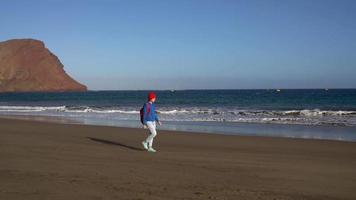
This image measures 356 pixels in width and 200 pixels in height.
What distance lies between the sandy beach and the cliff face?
16429cm

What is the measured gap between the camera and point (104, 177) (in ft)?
22.6

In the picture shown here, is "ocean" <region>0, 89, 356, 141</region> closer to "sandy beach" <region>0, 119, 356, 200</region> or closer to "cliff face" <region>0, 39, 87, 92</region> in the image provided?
"sandy beach" <region>0, 119, 356, 200</region>

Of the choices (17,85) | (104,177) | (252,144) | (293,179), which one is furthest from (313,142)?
(17,85)

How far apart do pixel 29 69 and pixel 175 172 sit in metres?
174

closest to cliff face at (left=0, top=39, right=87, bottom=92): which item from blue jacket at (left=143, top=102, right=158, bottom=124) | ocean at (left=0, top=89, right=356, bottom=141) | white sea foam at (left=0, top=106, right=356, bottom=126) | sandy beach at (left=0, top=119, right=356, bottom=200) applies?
ocean at (left=0, top=89, right=356, bottom=141)

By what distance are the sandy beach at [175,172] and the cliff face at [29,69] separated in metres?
164

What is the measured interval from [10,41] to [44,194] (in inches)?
7296

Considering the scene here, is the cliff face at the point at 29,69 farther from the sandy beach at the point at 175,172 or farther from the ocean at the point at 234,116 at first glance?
the sandy beach at the point at 175,172

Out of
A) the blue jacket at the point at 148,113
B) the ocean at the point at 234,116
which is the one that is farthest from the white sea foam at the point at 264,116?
the blue jacket at the point at 148,113

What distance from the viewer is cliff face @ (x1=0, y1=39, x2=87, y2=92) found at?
168m

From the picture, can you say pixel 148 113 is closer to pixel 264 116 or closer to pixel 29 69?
pixel 264 116

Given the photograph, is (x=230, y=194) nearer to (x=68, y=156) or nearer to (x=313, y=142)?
(x=68, y=156)

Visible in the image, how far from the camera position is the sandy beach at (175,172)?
6.01 m

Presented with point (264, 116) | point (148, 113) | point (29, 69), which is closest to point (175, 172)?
point (148, 113)
